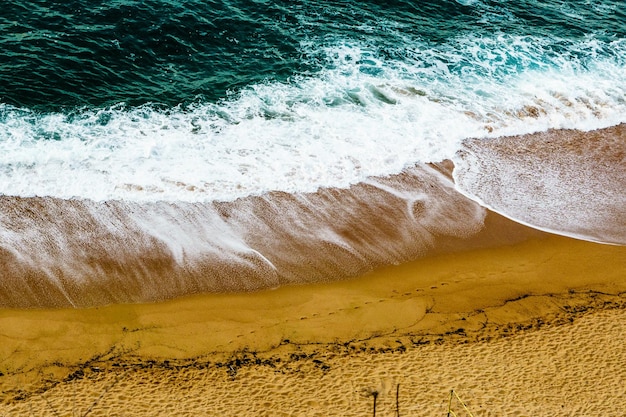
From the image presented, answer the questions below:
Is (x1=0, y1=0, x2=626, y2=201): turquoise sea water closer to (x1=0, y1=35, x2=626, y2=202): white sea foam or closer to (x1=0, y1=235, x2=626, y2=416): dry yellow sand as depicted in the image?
(x1=0, y1=35, x2=626, y2=202): white sea foam

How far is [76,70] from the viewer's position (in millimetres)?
18016

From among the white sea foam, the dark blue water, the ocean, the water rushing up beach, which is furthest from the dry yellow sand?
the dark blue water

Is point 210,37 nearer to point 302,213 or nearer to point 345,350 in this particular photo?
point 302,213

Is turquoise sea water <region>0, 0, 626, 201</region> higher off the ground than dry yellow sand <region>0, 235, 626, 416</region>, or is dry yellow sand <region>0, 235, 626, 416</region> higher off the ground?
turquoise sea water <region>0, 0, 626, 201</region>

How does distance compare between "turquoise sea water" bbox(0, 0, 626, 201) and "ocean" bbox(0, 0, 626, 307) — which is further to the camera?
"turquoise sea water" bbox(0, 0, 626, 201)

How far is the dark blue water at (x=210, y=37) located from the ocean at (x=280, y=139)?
0.25 feet

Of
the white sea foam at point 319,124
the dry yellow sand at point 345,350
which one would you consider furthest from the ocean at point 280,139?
the dry yellow sand at point 345,350

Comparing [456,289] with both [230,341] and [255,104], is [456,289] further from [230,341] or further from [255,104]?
[255,104]

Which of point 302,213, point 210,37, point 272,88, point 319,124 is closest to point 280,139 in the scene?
point 319,124

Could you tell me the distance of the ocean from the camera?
42.3ft

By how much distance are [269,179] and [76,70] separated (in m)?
7.58

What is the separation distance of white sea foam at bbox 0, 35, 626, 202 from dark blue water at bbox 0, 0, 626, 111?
62 centimetres

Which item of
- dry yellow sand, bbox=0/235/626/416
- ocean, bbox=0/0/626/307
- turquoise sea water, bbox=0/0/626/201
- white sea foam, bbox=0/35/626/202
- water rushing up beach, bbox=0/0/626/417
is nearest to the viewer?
dry yellow sand, bbox=0/235/626/416

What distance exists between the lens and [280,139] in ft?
53.6
